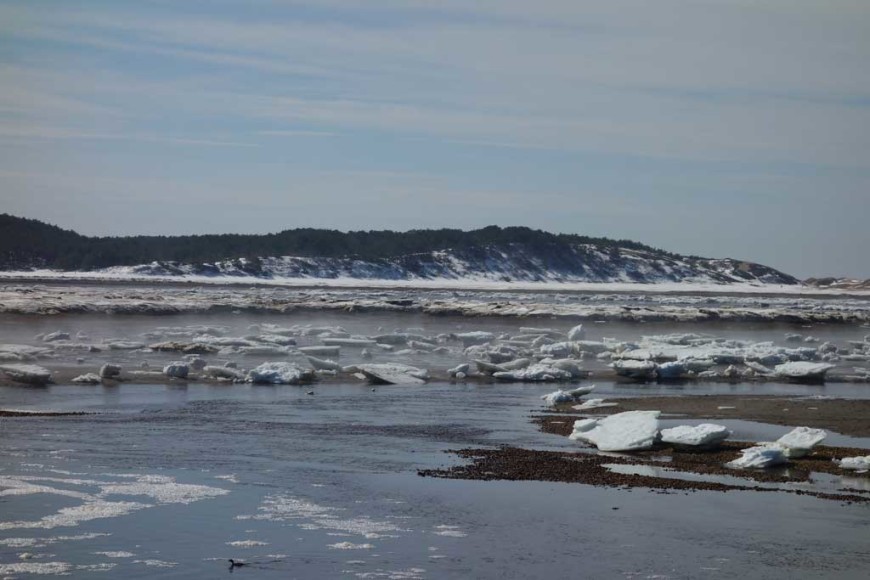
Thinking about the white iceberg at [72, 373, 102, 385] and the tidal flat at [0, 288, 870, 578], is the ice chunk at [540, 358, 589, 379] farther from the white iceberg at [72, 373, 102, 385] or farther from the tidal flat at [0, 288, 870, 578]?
the white iceberg at [72, 373, 102, 385]

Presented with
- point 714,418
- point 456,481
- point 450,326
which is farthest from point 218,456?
point 450,326

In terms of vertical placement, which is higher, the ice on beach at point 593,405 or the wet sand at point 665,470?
the ice on beach at point 593,405

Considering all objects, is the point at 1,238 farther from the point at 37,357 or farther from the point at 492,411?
the point at 492,411

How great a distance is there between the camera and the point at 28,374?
91.4ft

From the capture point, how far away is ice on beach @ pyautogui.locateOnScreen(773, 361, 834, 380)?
33.8m

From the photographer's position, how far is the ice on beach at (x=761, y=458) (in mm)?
17984

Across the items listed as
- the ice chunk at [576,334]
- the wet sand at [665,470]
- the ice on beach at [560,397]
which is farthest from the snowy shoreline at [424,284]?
the wet sand at [665,470]

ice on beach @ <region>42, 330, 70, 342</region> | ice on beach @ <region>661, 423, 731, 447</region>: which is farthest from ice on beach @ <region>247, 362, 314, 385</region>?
ice on beach @ <region>661, 423, 731, 447</region>

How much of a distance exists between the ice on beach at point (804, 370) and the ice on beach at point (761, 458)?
16.5 metres

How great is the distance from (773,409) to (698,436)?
25.3 ft

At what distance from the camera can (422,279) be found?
13100 cm

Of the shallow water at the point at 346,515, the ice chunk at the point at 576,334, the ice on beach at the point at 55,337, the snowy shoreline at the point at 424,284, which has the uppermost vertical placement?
the snowy shoreline at the point at 424,284

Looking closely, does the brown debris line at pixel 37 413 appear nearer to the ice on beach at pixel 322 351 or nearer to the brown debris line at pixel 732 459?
the brown debris line at pixel 732 459

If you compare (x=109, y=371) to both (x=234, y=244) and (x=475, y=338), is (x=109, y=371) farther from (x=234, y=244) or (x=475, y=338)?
(x=234, y=244)
